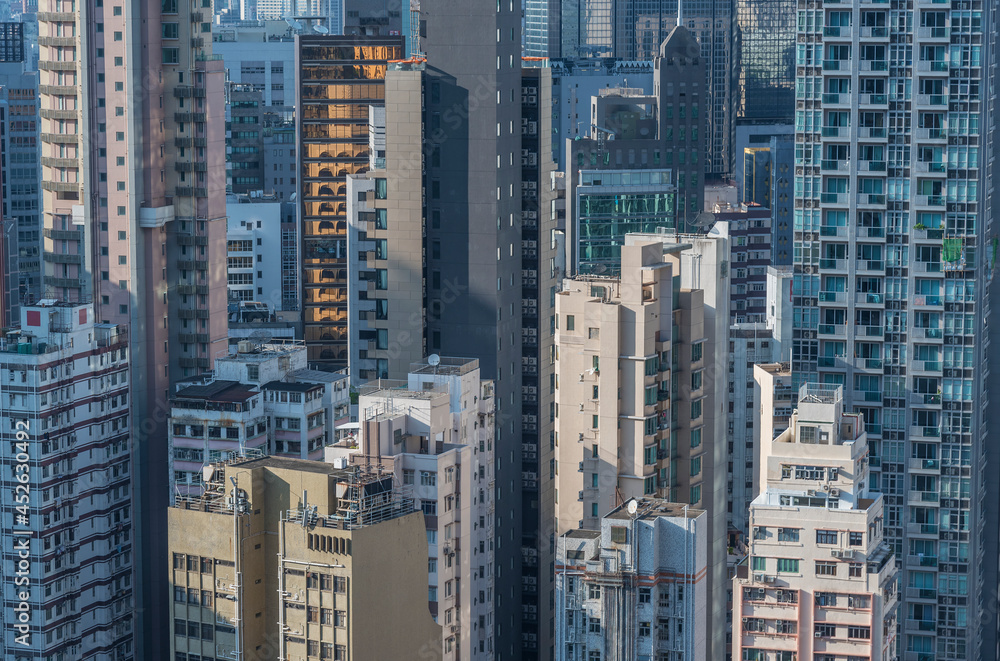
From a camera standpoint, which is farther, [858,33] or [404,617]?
[858,33]

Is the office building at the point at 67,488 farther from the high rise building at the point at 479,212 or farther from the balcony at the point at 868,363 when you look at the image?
the balcony at the point at 868,363

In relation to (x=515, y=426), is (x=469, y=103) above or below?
above

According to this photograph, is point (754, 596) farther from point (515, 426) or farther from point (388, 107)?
point (388, 107)

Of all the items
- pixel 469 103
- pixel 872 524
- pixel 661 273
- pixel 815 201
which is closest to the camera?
pixel 872 524

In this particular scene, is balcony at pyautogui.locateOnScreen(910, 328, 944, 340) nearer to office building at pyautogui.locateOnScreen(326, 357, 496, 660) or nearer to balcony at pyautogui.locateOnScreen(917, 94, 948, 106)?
balcony at pyautogui.locateOnScreen(917, 94, 948, 106)

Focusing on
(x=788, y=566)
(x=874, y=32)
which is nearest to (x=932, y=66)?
(x=874, y=32)

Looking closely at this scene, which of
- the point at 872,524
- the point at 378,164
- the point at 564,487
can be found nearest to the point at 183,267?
the point at 378,164

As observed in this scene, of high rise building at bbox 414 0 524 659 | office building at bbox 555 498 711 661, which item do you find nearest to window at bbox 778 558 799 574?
office building at bbox 555 498 711 661
